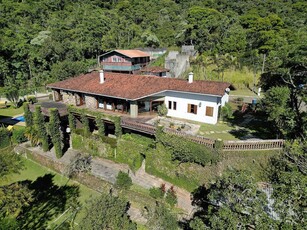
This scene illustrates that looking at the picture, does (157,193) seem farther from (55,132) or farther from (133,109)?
(55,132)

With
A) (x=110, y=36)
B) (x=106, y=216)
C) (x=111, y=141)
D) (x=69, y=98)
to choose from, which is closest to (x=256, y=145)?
(x=106, y=216)

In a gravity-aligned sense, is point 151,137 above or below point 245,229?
below

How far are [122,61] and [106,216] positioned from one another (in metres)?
34.5

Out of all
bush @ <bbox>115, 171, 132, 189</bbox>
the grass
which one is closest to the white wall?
bush @ <bbox>115, 171, 132, 189</bbox>

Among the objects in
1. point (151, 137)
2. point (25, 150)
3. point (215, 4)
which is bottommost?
point (25, 150)

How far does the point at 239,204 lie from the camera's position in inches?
356

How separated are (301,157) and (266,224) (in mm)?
4154

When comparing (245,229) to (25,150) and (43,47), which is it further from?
(43,47)

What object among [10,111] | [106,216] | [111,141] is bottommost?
[10,111]

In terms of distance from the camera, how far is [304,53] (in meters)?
15.3

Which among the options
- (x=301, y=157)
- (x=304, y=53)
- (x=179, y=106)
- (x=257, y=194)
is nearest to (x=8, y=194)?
(x=257, y=194)

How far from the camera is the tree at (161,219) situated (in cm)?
1394

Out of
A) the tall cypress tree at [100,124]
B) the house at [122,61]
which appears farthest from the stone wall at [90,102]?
the house at [122,61]

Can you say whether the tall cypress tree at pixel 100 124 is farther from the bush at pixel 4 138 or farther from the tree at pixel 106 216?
the bush at pixel 4 138
